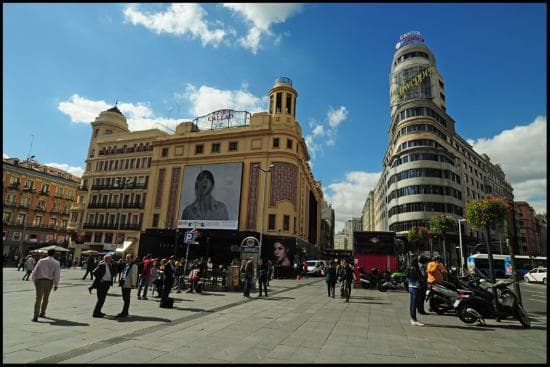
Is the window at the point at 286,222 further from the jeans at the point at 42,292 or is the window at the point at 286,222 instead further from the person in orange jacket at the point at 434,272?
the jeans at the point at 42,292

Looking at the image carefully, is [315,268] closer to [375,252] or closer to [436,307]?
[375,252]

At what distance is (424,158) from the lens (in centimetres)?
5284

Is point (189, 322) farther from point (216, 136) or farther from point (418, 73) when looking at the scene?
point (418, 73)

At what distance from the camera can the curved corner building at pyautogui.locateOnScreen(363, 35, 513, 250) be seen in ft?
170

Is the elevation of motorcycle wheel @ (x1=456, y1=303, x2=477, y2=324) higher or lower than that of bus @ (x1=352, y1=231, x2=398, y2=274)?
lower

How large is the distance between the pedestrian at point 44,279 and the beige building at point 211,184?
24562 mm

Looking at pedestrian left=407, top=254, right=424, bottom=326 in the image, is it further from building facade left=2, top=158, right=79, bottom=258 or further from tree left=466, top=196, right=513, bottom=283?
building facade left=2, top=158, right=79, bottom=258

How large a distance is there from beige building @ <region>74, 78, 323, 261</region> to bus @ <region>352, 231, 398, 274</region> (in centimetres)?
1299

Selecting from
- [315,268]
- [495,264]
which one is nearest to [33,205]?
[315,268]

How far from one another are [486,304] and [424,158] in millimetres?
48068

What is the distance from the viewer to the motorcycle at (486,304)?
9.06 metres

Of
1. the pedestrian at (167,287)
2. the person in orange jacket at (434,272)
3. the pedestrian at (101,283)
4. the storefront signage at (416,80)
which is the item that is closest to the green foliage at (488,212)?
the person in orange jacket at (434,272)

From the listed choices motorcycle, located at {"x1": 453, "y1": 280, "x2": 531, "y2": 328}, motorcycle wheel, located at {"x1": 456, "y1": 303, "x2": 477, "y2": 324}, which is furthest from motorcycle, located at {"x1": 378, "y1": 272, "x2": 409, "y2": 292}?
motorcycle wheel, located at {"x1": 456, "y1": 303, "x2": 477, "y2": 324}

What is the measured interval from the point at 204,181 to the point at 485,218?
32.4m
